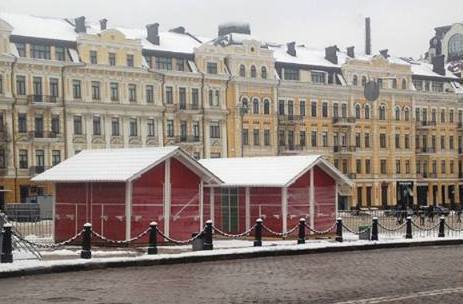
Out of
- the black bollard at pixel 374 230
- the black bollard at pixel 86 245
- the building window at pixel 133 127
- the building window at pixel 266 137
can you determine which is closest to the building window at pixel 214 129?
the building window at pixel 266 137

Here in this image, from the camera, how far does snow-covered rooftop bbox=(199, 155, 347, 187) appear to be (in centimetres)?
3173

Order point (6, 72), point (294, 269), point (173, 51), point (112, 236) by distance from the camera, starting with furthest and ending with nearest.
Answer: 1. point (173, 51)
2. point (6, 72)
3. point (112, 236)
4. point (294, 269)

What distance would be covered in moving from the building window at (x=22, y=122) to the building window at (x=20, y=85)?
1520 millimetres

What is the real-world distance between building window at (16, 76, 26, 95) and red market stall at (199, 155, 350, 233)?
31980 millimetres

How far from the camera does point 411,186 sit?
275 feet

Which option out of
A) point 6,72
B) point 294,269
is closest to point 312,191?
point 294,269

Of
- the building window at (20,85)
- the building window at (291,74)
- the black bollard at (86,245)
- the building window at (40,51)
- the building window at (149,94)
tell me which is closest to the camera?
the black bollard at (86,245)

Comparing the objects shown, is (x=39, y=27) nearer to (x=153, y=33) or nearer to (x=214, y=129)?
(x=153, y=33)

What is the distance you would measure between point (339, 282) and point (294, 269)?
10.5 feet

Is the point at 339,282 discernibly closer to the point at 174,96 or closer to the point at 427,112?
the point at 174,96

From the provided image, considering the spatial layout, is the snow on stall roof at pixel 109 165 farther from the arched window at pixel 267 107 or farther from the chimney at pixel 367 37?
the chimney at pixel 367 37

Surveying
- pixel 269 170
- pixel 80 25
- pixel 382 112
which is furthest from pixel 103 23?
pixel 269 170

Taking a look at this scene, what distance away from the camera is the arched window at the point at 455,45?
3978 inches

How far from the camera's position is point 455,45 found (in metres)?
102
